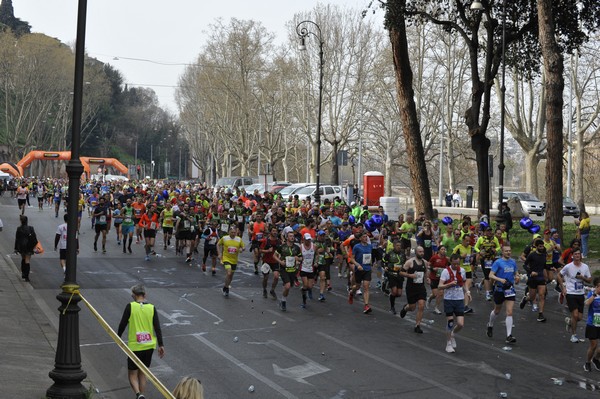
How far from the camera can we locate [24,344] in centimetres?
1295

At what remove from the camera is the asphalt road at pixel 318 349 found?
11414mm

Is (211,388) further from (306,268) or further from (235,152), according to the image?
(235,152)

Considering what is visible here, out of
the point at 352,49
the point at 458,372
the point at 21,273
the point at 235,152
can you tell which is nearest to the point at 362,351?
the point at 458,372

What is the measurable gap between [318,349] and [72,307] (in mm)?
5276

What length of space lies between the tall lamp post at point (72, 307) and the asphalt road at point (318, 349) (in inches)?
51.1

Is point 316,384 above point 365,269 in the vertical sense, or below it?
below

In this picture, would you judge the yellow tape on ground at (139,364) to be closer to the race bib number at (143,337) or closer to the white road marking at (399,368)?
the race bib number at (143,337)

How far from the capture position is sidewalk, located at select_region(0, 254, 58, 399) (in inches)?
402

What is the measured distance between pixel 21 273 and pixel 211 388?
11984mm

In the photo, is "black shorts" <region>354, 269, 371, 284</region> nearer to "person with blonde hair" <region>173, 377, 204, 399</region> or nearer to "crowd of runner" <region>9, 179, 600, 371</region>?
"crowd of runner" <region>9, 179, 600, 371</region>

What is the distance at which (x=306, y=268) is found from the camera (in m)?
18.2

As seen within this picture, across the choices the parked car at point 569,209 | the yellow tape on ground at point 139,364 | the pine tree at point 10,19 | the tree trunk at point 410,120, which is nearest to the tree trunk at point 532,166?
the parked car at point 569,209

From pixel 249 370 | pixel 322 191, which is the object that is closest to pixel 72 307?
pixel 249 370

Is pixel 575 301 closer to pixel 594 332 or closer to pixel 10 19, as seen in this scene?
pixel 594 332
